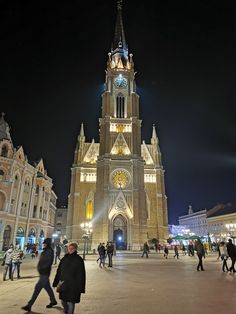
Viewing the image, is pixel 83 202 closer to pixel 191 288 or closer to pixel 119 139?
pixel 119 139

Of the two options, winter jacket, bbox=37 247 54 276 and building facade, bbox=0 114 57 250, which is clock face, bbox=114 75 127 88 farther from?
winter jacket, bbox=37 247 54 276

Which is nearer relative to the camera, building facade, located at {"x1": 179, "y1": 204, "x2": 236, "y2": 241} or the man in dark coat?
the man in dark coat

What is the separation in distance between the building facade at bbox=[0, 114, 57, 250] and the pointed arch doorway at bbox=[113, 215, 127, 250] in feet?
46.9

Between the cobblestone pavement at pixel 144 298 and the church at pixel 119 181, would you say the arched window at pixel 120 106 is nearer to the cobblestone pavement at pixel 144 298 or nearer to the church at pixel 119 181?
the church at pixel 119 181

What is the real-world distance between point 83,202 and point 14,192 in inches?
643

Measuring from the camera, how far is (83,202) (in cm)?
5031

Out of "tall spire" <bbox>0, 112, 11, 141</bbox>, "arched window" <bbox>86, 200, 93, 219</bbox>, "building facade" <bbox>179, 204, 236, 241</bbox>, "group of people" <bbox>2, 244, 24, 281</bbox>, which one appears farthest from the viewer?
"building facade" <bbox>179, 204, 236, 241</bbox>

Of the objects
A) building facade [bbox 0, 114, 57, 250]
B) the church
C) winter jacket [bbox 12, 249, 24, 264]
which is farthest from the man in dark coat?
the church

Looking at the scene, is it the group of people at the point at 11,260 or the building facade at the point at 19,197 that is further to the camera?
the building facade at the point at 19,197

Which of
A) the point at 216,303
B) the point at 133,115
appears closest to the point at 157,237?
the point at 133,115

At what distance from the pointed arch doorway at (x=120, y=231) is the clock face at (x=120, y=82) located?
107ft

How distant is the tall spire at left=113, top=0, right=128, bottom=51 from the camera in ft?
227

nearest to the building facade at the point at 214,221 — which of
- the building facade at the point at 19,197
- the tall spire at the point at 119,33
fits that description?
the building facade at the point at 19,197

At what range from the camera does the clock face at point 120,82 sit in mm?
59441
